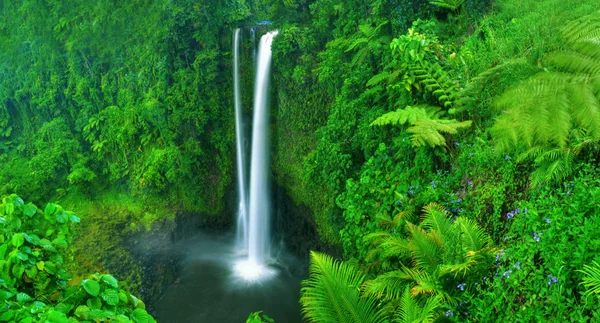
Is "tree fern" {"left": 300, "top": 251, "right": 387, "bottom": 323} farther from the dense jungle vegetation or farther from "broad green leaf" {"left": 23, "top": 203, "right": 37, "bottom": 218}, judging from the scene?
"broad green leaf" {"left": 23, "top": 203, "right": 37, "bottom": 218}

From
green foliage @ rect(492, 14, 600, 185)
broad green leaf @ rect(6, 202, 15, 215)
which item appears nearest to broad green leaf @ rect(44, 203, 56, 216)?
broad green leaf @ rect(6, 202, 15, 215)

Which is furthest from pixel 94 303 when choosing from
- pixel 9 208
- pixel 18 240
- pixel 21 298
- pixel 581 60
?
pixel 581 60

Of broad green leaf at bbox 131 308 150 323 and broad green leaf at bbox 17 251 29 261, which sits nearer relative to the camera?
broad green leaf at bbox 17 251 29 261

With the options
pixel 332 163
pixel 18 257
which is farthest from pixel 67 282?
pixel 332 163

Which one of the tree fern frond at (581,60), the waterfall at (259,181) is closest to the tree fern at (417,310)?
the tree fern frond at (581,60)

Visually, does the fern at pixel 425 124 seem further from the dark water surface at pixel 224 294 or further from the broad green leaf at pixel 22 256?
the dark water surface at pixel 224 294

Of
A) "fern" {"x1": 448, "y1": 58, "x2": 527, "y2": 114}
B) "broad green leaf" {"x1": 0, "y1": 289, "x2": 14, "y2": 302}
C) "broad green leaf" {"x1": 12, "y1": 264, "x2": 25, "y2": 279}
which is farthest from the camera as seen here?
"fern" {"x1": 448, "y1": 58, "x2": 527, "y2": 114}

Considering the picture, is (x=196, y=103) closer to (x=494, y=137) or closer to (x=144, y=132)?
(x=144, y=132)
